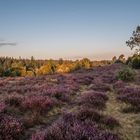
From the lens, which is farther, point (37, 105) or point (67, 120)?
point (37, 105)

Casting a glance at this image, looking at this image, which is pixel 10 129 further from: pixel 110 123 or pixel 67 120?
pixel 110 123

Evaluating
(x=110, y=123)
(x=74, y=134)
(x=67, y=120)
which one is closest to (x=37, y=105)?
(x=67, y=120)

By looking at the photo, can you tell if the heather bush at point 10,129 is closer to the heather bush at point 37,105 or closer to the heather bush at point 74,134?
the heather bush at point 74,134

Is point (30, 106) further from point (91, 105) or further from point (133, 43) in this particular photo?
point (133, 43)

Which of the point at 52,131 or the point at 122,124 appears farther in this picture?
the point at 122,124

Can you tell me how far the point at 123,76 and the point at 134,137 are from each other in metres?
21.3

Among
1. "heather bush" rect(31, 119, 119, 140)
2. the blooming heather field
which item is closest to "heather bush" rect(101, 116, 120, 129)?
the blooming heather field

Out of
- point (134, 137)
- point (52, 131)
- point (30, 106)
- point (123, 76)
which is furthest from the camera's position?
point (123, 76)

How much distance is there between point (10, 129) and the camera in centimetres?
740

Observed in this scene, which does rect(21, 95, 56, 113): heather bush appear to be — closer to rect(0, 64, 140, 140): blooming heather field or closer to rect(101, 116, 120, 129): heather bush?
rect(0, 64, 140, 140): blooming heather field

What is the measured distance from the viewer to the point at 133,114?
11188 mm

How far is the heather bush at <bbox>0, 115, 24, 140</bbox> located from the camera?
707 cm

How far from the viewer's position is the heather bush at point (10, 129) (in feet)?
23.2

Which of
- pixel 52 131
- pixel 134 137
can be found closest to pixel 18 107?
pixel 52 131
